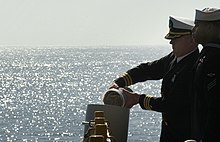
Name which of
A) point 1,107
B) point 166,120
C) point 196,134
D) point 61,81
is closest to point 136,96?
point 166,120

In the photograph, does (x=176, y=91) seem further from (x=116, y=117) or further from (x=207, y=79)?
(x=207, y=79)

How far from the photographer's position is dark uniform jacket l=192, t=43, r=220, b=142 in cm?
372

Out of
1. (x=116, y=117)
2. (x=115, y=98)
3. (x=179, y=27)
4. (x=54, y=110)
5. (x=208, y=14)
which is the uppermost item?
(x=208, y=14)

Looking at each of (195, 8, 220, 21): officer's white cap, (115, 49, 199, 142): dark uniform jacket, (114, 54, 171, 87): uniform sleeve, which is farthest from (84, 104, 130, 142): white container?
(195, 8, 220, 21): officer's white cap

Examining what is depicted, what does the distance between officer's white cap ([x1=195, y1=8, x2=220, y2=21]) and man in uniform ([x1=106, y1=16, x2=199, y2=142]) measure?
1.60 feet

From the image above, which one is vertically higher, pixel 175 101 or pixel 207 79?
pixel 207 79

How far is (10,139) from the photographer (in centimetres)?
4347

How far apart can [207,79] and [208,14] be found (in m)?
0.40

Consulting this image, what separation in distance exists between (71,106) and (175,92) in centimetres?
5362

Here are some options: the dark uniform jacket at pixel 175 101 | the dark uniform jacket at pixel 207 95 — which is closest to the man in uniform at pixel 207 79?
the dark uniform jacket at pixel 207 95

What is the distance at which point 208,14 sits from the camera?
3.95 metres

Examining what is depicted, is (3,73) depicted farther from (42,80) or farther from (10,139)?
(10,139)

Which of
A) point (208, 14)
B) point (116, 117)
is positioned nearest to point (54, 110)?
point (116, 117)

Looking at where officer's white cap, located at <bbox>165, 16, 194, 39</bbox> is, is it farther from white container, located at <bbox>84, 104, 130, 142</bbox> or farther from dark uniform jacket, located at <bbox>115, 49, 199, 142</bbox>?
white container, located at <bbox>84, 104, 130, 142</bbox>
